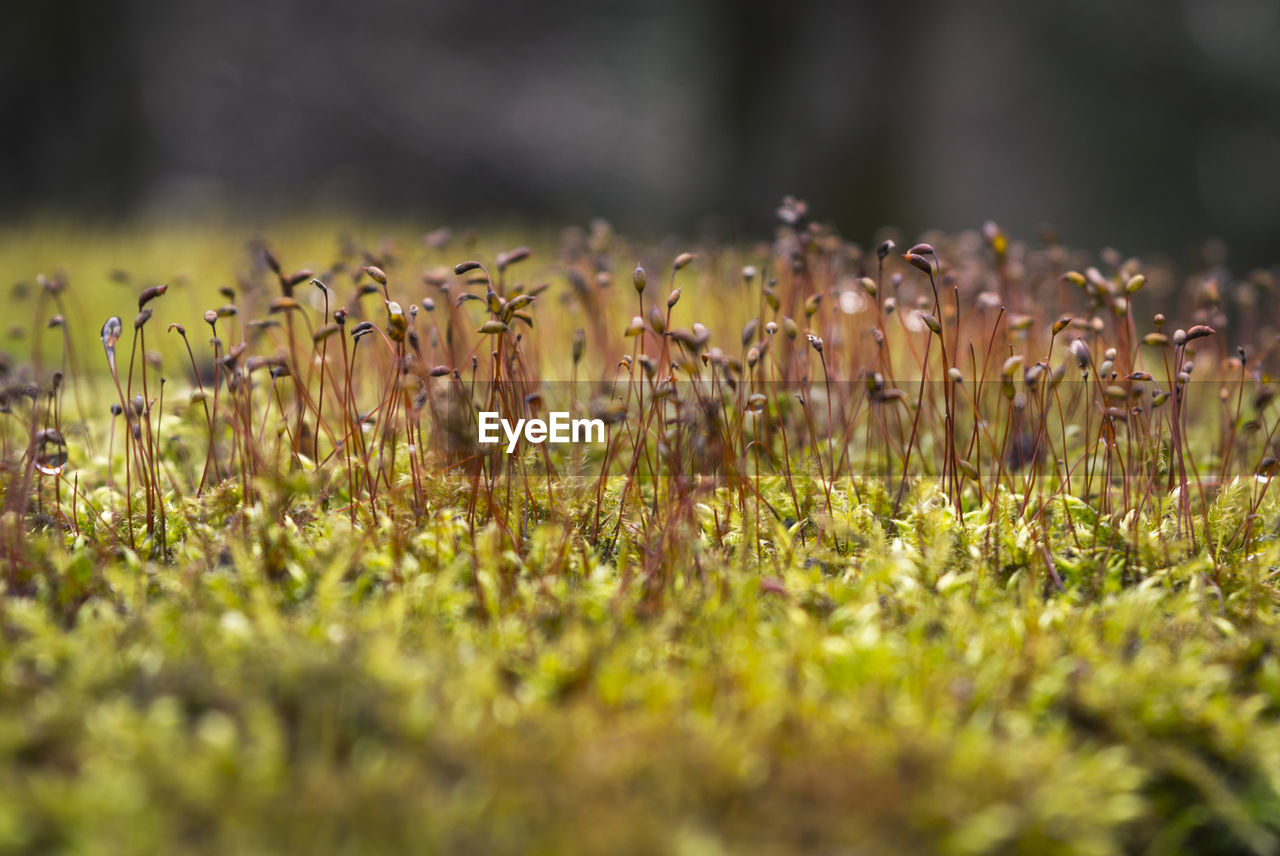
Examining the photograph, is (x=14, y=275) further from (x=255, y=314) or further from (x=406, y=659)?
(x=406, y=659)

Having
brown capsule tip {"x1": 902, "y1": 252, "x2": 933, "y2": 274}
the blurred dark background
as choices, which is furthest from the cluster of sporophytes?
the blurred dark background

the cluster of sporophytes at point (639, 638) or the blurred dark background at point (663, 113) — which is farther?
the blurred dark background at point (663, 113)

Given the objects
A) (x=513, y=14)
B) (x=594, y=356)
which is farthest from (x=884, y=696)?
(x=513, y=14)

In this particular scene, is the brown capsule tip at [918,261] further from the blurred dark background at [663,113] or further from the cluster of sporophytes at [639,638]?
the blurred dark background at [663,113]

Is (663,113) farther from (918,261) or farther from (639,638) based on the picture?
(639,638)

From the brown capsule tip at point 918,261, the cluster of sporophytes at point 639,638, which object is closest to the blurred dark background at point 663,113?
the cluster of sporophytes at point 639,638

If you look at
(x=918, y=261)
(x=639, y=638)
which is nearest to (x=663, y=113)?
(x=918, y=261)

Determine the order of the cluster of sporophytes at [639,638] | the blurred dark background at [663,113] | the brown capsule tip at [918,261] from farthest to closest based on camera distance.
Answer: the blurred dark background at [663,113]
the brown capsule tip at [918,261]
the cluster of sporophytes at [639,638]
